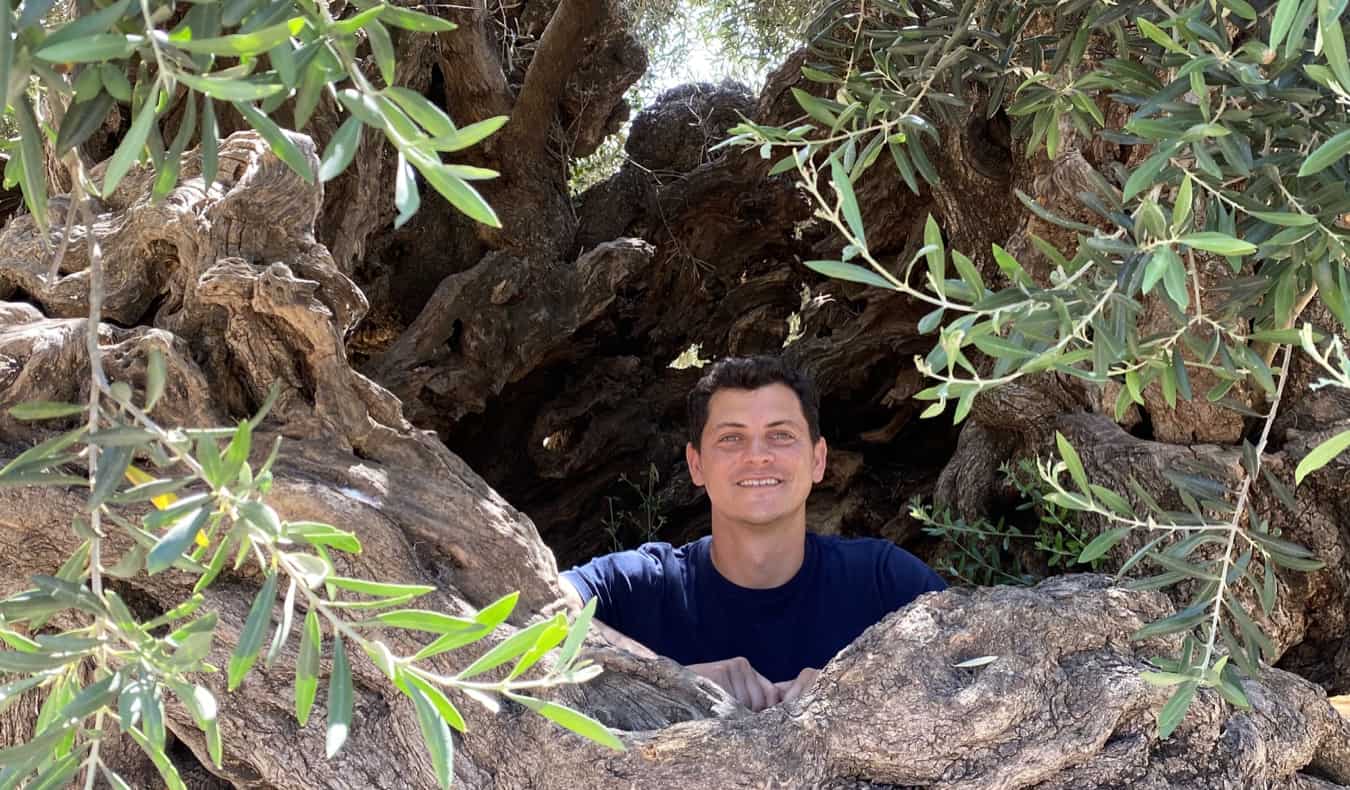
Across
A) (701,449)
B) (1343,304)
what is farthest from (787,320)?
(1343,304)

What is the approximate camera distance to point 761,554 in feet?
12.3

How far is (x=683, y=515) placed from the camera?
5.50m

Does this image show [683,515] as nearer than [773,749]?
No

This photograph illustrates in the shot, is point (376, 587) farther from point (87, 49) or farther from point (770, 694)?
point (770, 694)

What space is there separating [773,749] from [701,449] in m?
1.75

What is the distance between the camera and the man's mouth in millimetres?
3789

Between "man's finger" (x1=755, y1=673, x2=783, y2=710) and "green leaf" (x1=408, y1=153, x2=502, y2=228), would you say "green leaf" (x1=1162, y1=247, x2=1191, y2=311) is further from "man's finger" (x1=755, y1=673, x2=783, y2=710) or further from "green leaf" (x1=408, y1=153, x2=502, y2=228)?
"man's finger" (x1=755, y1=673, x2=783, y2=710)

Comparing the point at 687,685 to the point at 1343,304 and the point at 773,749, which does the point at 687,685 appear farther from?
the point at 1343,304

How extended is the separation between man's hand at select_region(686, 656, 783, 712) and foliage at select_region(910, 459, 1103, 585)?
0.87 m

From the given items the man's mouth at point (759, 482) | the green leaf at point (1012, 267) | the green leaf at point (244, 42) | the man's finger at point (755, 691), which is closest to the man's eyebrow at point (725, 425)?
the man's mouth at point (759, 482)

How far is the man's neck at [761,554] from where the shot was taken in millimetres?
3756

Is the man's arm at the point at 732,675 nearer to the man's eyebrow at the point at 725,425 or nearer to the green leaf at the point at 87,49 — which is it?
the man's eyebrow at the point at 725,425

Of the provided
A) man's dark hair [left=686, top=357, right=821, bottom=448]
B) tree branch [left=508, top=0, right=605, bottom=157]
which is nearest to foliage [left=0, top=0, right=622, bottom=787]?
man's dark hair [left=686, top=357, right=821, bottom=448]

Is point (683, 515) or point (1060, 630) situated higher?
point (1060, 630)
